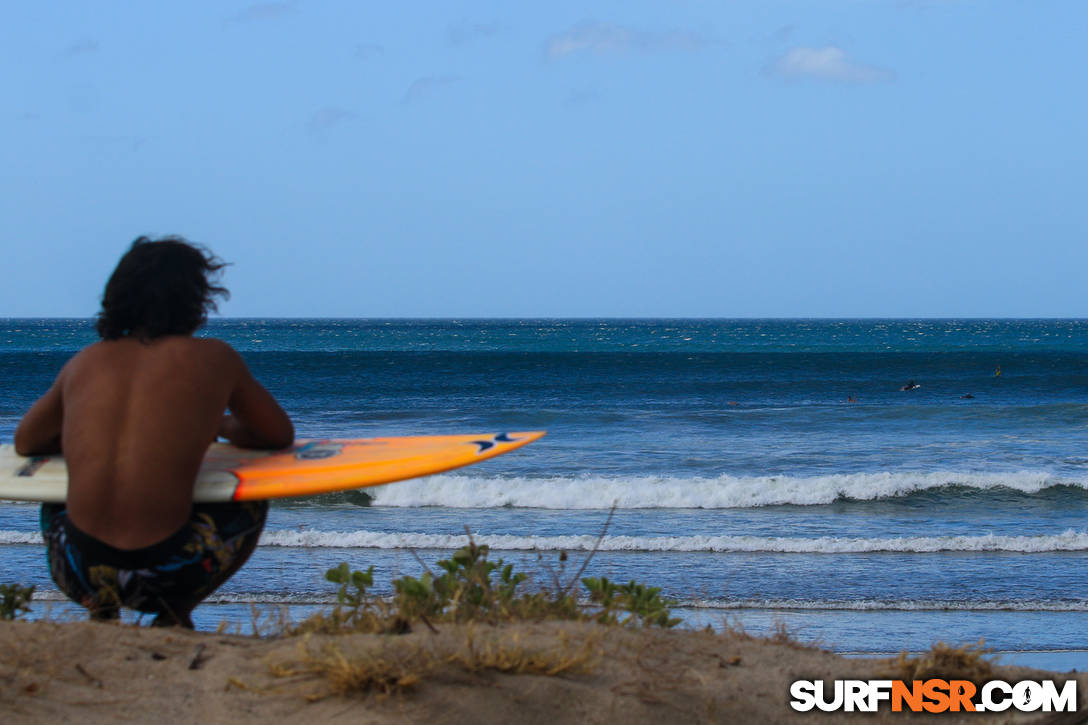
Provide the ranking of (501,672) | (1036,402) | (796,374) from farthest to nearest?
1. (796,374)
2. (1036,402)
3. (501,672)

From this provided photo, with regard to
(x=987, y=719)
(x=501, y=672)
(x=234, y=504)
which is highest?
(x=234, y=504)

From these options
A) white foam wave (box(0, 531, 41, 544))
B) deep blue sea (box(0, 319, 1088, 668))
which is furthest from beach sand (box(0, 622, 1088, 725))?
white foam wave (box(0, 531, 41, 544))

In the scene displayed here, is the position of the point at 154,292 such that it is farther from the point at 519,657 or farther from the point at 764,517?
the point at 764,517

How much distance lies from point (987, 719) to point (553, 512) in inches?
320

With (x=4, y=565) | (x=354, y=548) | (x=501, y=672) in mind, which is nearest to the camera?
(x=501, y=672)

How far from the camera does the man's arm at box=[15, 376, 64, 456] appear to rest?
9.98 feet

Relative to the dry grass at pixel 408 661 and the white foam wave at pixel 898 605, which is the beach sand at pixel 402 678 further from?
the white foam wave at pixel 898 605

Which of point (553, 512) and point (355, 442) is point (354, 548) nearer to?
point (553, 512)

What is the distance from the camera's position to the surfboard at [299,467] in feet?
10.0

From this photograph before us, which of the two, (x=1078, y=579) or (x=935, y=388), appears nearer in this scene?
(x=1078, y=579)

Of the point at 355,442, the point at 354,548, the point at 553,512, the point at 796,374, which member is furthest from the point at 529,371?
the point at 355,442

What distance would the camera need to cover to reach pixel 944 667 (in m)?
3.08

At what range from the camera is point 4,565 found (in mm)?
7809

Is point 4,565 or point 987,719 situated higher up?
point 987,719
